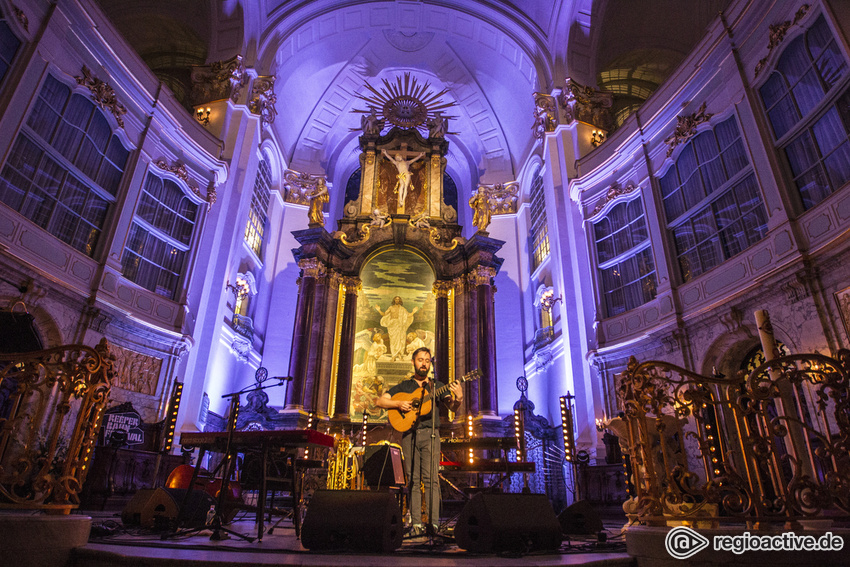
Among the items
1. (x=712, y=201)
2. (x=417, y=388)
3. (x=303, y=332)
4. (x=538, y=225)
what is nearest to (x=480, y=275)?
(x=538, y=225)

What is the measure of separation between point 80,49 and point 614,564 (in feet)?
39.1

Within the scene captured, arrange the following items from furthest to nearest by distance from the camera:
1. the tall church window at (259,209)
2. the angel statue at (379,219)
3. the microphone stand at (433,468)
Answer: the tall church window at (259,209), the angel statue at (379,219), the microphone stand at (433,468)

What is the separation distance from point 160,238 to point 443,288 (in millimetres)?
7562

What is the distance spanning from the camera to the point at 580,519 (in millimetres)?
5297

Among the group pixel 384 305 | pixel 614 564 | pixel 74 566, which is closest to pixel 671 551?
pixel 614 564

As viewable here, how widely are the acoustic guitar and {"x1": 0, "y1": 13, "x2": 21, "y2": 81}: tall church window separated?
27.6 feet

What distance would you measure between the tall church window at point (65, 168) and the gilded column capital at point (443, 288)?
8398 mm

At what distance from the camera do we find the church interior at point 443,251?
4207mm

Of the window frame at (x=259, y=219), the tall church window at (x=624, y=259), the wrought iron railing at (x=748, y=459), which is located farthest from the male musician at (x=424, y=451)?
the window frame at (x=259, y=219)

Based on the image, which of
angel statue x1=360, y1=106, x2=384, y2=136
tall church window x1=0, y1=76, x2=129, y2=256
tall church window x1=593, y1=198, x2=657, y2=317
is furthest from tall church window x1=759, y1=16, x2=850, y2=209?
tall church window x1=0, y1=76, x2=129, y2=256

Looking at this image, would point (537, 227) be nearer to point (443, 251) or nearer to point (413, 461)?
point (443, 251)

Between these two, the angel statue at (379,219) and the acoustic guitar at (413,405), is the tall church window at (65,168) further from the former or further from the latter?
the acoustic guitar at (413,405)

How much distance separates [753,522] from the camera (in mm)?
3111

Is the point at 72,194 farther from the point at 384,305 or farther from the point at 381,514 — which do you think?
the point at 381,514
